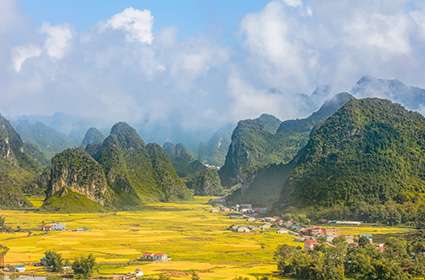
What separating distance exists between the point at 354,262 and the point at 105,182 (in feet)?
335

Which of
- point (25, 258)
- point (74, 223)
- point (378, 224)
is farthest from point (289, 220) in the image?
point (25, 258)

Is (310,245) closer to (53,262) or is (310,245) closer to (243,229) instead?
(243,229)

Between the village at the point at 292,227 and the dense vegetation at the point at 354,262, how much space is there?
3.47 meters

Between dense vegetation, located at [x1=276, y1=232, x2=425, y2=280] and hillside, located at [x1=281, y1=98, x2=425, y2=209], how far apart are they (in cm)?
4758

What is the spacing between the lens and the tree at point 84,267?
64.1m

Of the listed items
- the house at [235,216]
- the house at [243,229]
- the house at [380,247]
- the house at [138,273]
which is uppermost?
the house at [235,216]

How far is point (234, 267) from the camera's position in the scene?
6950 centimetres

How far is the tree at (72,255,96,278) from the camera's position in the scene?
6412cm

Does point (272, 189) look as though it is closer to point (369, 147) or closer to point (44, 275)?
point (369, 147)

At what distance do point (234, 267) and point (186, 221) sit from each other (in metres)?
54.3

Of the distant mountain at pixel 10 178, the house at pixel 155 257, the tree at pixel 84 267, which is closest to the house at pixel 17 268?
the tree at pixel 84 267

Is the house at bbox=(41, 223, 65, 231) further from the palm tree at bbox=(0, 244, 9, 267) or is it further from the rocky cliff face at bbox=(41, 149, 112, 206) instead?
the rocky cliff face at bbox=(41, 149, 112, 206)

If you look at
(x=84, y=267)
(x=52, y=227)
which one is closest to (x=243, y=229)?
(x=52, y=227)

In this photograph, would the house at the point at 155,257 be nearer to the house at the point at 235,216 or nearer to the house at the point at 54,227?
the house at the point at 54,227
